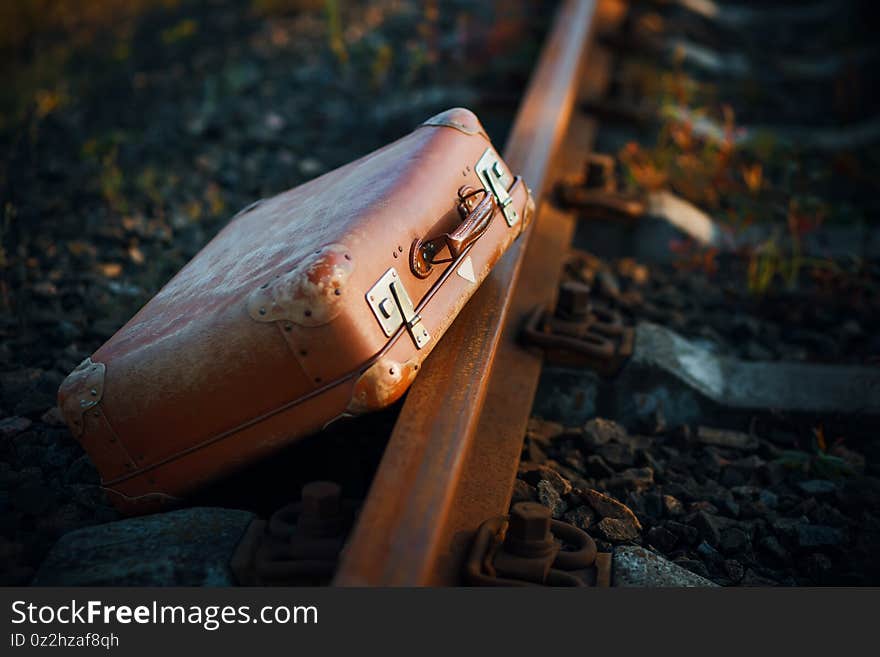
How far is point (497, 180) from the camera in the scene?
2656 mm

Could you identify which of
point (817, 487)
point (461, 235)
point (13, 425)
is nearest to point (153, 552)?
point (13, 425)

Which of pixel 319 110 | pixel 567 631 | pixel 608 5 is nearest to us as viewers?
pixel 567 631

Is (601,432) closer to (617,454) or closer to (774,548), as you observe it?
(617,454)

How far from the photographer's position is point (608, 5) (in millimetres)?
6465

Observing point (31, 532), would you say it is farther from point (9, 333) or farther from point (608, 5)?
point (608, 5)

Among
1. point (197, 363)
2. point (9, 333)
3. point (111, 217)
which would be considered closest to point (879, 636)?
point (197, 363)

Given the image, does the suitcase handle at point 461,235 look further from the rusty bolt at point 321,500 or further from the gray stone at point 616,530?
the gray stone at point 616,530

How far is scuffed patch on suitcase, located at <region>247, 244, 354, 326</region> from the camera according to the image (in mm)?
1942

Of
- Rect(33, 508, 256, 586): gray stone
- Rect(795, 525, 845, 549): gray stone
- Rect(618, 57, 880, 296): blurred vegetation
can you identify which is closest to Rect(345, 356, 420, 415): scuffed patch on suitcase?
Rect(33, 508, 256, 586): gray stone

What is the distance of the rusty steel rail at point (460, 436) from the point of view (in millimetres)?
1770

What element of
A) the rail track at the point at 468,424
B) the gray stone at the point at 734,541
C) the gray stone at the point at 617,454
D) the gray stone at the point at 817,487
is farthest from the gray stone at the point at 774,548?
the rail track at the point at 468,424

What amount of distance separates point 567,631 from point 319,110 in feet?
12.9

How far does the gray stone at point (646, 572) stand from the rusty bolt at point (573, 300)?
98 centimetres

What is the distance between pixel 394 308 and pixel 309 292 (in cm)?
25
